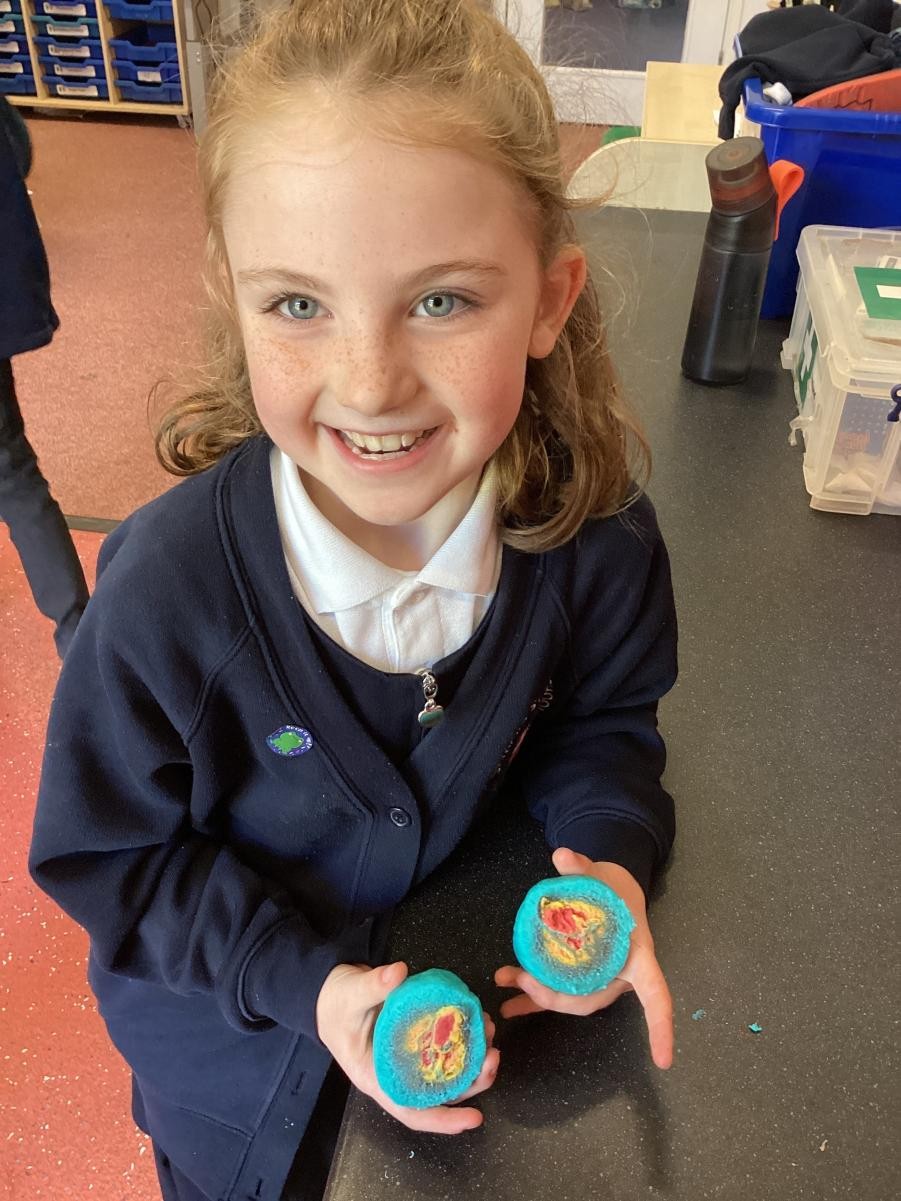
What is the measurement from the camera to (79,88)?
388cm

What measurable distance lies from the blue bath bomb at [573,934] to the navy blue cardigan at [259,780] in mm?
69

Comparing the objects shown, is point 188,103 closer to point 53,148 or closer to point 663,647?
point 53,148

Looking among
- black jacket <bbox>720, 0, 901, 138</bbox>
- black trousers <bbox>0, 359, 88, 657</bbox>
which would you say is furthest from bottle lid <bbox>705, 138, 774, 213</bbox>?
black trousers <bbox>0, 359, 88, 657</bbox>

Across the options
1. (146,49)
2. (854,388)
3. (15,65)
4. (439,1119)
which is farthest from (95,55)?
(439,1119)

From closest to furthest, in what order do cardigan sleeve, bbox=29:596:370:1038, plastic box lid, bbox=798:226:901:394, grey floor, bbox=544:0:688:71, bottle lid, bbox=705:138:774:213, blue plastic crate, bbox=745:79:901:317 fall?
1. cardigan sleeve, bbox=29:596:370:1038
2. plastic box lid, bbox=798:226:901:394
3. bottle lid, bbox=705:138:774:213
4. blue plastic crate, bbox=745:79:901:317
5. grey floor, bbox=544:0:688:71

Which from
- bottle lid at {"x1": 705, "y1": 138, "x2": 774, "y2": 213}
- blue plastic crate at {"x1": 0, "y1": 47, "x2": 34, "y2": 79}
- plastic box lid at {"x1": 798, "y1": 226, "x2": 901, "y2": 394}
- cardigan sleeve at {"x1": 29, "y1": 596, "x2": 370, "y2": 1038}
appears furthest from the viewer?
blue plastic crate at {"x1": 0, "y1": 47, "x2": 34, "y2": 79}

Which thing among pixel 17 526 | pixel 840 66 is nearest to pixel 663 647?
pixel 840 66

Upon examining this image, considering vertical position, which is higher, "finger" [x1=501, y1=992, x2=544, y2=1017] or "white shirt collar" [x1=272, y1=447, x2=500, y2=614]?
"white shirt collar" [x1=272, y1=447, x2=500, y2=614]

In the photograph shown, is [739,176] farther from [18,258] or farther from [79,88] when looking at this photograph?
[79,88]

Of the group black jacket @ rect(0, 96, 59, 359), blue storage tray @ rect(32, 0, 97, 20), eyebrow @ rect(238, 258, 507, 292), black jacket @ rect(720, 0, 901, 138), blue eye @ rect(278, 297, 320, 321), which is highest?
eyebrow @ rect(238, 258, 507, 292)

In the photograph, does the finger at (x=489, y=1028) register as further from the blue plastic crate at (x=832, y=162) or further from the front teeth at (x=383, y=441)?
the blue plastic crate at (x=832, y=162)

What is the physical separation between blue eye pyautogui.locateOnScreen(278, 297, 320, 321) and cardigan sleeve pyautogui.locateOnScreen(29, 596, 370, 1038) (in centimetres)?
20

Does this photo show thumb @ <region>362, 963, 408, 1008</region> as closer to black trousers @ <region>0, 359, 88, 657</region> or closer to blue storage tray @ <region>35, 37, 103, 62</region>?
black trousers @ <region>0, 359, 88, 657</region>

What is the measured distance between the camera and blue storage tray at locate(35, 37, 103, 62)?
3785mm
